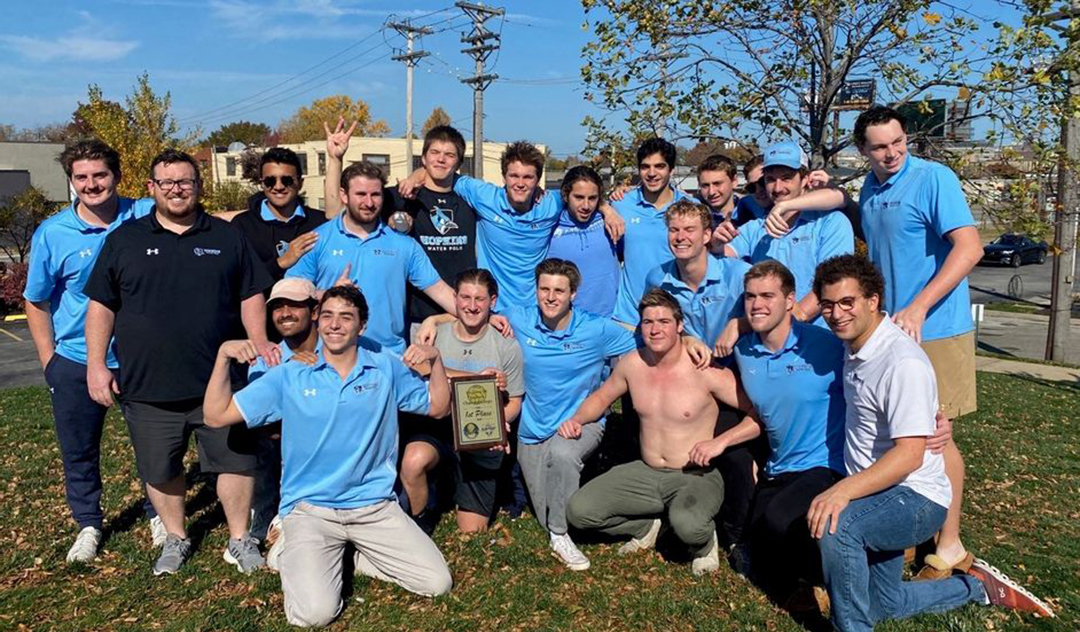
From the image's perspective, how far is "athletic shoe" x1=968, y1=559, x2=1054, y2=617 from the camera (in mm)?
4523

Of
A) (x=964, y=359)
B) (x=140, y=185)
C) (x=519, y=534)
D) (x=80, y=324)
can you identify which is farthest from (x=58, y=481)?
(x=140, y=185)

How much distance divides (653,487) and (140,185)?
909 inches

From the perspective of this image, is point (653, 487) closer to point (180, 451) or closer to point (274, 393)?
point (274, 393)

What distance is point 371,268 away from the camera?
18.7 feet

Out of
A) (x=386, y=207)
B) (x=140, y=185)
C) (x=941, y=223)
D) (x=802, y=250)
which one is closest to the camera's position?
(x=941, y=223)

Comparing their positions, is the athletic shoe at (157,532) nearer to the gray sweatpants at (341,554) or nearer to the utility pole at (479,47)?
the gray sweatpants at (341,554)

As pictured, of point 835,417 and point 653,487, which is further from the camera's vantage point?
point 653,487

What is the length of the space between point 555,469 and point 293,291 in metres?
2.11

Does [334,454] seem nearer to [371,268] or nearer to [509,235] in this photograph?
[371,268]

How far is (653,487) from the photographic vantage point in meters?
5.30

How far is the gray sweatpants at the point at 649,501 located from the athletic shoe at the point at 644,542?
4 centimetres

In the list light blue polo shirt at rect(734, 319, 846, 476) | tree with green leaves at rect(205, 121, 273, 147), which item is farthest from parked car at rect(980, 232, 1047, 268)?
tree with green leaves at rect(205, 121, 273, 147)

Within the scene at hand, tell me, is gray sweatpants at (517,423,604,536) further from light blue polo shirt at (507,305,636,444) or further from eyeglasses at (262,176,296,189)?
eyeglasses at (262,176,296,189)

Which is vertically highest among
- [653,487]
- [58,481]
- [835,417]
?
[835,417]
